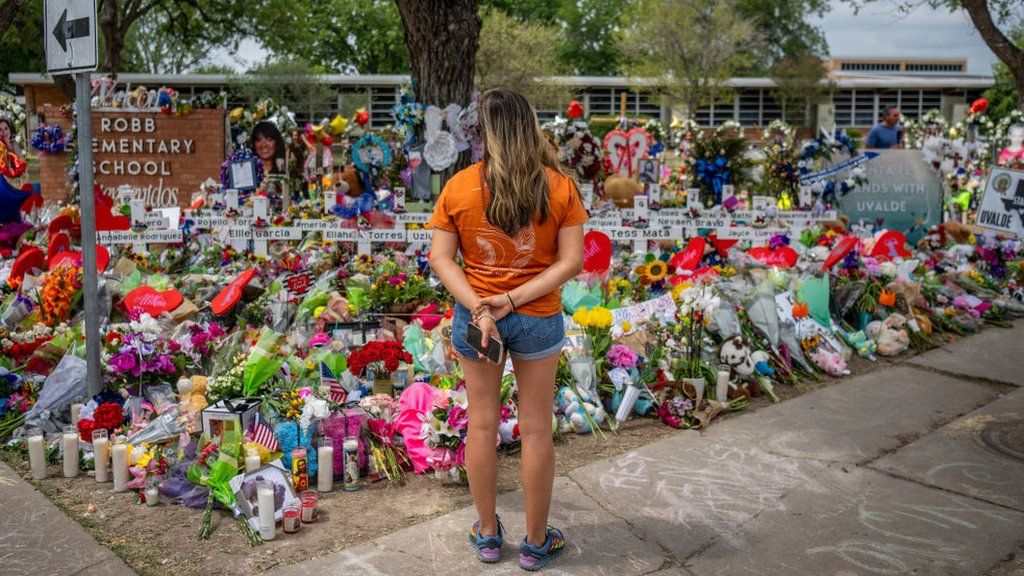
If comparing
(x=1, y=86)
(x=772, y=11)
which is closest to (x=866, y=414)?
(x=1, y=86)

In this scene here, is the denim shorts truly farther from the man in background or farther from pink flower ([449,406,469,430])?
the man in background

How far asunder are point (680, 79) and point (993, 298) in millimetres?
25908

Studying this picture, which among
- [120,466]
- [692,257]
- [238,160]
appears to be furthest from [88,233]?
[238,160]

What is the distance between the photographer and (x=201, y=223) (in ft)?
25.0

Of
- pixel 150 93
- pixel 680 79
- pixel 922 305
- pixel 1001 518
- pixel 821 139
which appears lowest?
pixel 1001 518

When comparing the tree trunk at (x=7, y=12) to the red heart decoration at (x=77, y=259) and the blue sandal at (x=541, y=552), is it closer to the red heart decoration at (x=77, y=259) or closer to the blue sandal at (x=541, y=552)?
the red heart decoration at (x=77, y=259)

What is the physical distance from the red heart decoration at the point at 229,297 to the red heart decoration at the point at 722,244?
3772mm

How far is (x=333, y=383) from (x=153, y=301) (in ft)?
5.10

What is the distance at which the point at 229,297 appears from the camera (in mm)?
5559

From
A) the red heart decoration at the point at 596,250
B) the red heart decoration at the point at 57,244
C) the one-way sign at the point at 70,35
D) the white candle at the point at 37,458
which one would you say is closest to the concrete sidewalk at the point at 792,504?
the red heart decoration at the point at 596,250

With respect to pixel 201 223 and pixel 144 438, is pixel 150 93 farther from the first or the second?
pixel 144 438

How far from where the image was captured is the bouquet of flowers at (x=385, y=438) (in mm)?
4045

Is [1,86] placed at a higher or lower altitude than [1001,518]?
higher

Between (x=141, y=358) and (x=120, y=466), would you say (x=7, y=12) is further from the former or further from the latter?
(x=120, y=466)
